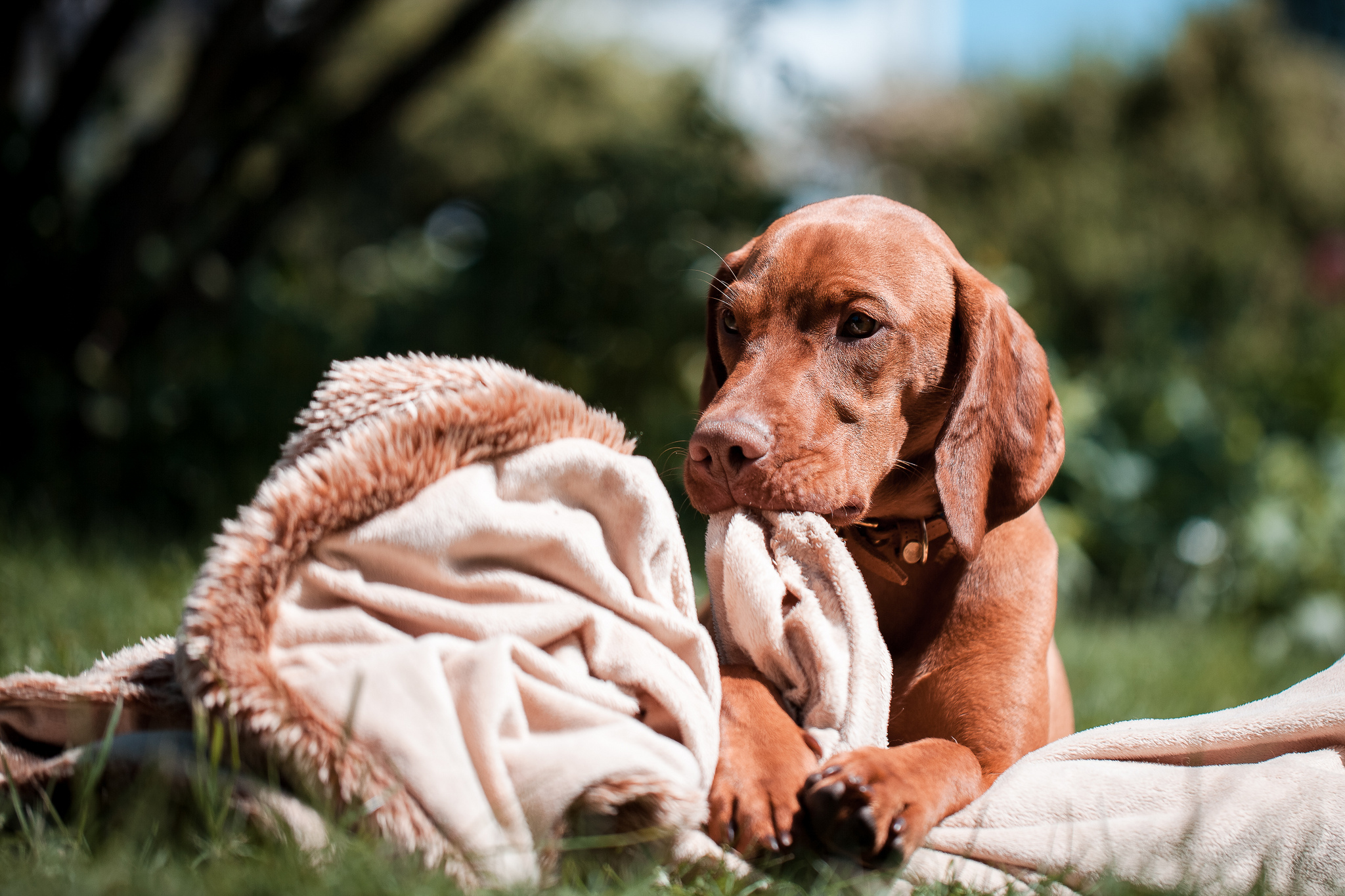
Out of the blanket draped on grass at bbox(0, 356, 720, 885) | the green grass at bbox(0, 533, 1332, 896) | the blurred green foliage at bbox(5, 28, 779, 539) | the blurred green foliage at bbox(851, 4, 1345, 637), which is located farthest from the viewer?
the blurred green foliage at bbox(851, 4, 1345, 637)

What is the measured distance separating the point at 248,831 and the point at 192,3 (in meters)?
10.1

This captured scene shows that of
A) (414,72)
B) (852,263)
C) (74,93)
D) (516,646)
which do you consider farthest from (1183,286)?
(516,646)

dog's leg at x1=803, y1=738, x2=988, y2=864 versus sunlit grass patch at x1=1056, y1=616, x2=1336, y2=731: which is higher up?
dog's leg at x1=803, y1=738, x2=988, y2=864

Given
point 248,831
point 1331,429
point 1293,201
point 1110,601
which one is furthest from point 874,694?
point 1293,201

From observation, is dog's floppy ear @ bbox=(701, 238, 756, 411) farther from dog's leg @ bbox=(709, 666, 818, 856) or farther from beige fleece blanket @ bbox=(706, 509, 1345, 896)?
dog's leg @ bbox=(709, 666, 818, 856)

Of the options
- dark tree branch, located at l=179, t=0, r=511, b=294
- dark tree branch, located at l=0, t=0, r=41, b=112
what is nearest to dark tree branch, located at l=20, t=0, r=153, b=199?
dark tree branch, located at l=0, t=0, r=41, b=112

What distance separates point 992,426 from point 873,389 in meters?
0.25

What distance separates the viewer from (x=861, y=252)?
2.27m

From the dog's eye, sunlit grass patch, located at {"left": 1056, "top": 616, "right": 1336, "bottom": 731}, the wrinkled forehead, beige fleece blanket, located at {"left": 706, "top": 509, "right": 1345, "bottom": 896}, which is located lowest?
Result: sunlit grass patch, located at {"left": 1056, "top": 616, "right": 1336, "bottom": 731}

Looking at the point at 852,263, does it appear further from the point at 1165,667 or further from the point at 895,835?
the point at 1165,667

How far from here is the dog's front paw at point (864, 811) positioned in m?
1.62

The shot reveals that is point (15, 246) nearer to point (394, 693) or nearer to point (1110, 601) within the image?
point (394, 693)

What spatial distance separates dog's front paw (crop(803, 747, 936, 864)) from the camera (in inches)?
63.6

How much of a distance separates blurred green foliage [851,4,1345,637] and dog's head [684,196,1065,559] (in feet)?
13.1
